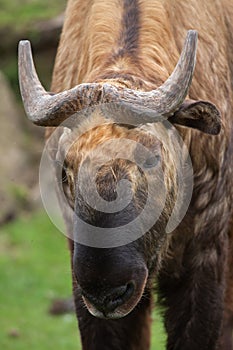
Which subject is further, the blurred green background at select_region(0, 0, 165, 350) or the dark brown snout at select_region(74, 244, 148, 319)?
the blurred green background at select_region(0, 0, 165, 350)

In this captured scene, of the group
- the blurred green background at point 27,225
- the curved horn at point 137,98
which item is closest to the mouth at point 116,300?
the curved horn at point 137,98

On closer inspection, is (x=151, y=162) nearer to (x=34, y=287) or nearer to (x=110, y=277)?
(x=110, y=277)

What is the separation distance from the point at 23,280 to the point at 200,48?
5436 mm

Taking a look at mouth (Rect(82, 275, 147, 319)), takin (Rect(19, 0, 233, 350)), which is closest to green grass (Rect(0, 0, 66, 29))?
takin (Rect(19, 0, 233, 350))

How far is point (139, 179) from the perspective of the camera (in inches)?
227

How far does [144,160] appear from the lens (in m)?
5.81

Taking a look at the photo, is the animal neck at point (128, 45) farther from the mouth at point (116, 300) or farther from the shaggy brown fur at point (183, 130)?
the mouth at point (116, 300)

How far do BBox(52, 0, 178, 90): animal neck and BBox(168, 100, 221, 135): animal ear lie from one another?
24 cm

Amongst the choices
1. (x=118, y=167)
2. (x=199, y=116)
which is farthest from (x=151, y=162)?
(x=199, y=116)

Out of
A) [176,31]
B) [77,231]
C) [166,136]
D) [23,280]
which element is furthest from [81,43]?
[23,280]

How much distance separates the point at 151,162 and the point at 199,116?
1.19 feet

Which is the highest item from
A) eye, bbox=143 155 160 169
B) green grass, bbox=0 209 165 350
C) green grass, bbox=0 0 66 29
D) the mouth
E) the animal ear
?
the animal ear

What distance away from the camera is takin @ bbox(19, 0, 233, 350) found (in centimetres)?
564

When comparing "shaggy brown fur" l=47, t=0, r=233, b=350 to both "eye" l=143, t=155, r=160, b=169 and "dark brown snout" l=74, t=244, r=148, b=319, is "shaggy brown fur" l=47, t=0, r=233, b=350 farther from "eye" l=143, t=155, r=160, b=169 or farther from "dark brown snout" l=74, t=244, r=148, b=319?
"dark brown snout" l=74, t=244, r=148, b=319
